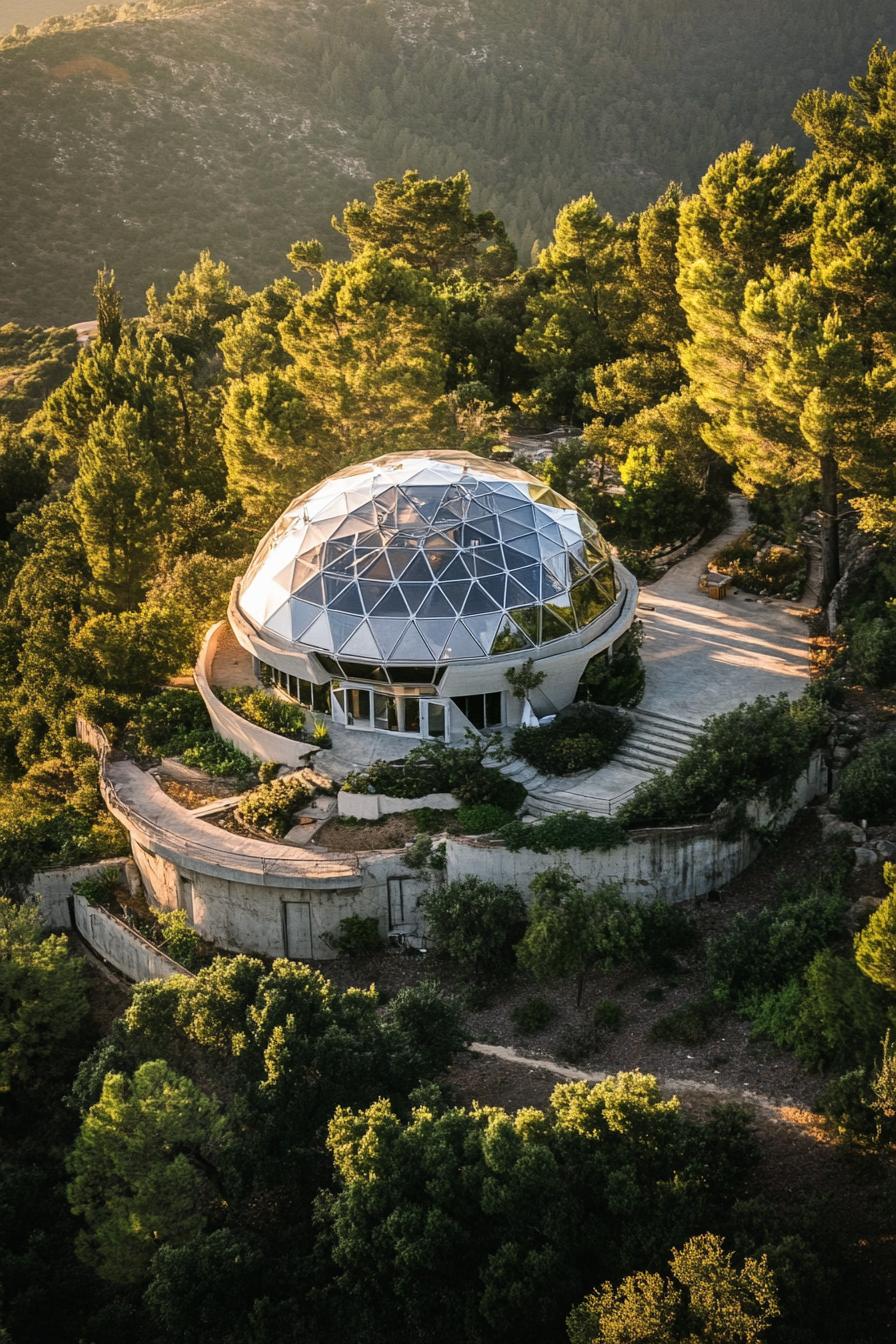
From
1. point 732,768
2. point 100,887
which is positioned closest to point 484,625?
point 732,768

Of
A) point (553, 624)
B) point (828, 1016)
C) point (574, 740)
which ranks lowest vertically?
point (828, 1016)

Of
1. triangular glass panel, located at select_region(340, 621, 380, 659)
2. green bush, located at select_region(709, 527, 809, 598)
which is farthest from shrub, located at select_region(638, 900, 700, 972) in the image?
green bush, located at select_region(709, 527, 809, 598)

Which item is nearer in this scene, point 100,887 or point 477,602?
point 100,887

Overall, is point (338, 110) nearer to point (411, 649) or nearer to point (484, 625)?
point (484, 625)

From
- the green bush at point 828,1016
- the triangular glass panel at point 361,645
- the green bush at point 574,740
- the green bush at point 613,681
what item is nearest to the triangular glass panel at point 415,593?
the triangular glass panel at point 361,645

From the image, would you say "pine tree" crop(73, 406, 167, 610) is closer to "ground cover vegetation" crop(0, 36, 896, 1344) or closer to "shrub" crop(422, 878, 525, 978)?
"ground cover vegetation" crop(0, 36, 896, 1344)

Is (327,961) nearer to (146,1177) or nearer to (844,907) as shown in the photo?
(146,1177)
